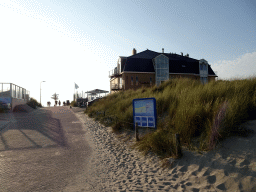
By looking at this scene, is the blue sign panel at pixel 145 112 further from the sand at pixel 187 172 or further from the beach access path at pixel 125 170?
the sand at pixel 187 172

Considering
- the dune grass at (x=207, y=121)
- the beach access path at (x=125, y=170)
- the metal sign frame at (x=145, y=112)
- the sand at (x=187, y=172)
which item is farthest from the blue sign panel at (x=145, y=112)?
the sand at (x=187, y=172)

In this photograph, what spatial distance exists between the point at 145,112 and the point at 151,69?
28644 mm

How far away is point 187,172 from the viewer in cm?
494

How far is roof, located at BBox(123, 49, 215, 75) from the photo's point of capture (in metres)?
35.4

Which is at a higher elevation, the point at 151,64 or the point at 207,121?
the point at 151,64

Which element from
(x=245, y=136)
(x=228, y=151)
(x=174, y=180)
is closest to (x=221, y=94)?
(x=245, y=136)

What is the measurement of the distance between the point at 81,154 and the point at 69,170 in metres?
1.70

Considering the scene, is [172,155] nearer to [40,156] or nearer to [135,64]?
[40,156]

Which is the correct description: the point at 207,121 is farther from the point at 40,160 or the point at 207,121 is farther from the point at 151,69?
the point at 151,69

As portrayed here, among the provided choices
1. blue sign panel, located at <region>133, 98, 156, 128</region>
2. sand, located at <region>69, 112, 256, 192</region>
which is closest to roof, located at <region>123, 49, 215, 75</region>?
blue sign panel, located at <region>133, 98, 156, 128</region>

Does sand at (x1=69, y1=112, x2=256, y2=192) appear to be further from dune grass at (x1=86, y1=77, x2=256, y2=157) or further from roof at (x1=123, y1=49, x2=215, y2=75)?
roof at (x1=123, y1=49, x2=215, y2=75)

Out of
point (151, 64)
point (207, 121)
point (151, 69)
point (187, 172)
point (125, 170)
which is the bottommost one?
point (125, 170)

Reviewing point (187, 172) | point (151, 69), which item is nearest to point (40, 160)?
point (187, 172)

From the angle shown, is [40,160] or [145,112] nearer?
[40,160]
